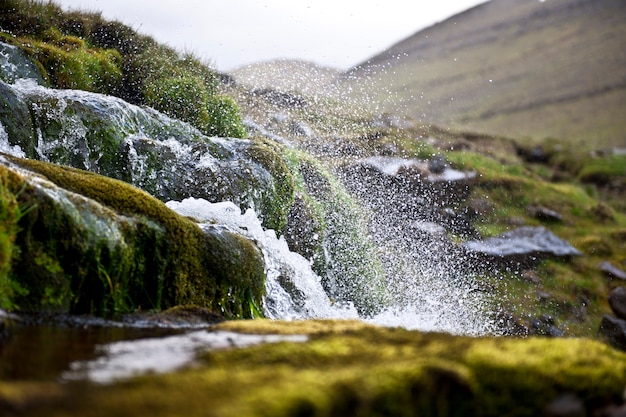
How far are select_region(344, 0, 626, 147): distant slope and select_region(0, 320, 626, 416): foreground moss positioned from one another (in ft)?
184

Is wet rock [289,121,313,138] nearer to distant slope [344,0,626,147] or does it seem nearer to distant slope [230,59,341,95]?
distant slope [230,59,341,95]

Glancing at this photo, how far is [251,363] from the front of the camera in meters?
2.91

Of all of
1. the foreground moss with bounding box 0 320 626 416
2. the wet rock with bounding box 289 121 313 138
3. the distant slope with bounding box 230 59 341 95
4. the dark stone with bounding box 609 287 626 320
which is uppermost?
the distant slope with bounding box 230 59 341 95

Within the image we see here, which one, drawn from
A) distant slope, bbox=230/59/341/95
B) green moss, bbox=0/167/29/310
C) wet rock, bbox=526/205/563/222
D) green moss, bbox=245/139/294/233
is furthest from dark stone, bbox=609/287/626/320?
green moss, bbox=0/167/29/310

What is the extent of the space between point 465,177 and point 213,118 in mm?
19373

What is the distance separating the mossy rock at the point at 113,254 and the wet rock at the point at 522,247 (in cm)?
1985

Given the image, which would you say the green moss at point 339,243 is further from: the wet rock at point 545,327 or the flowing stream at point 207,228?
the wet rock at point 545,327

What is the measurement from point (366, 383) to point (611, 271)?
1157 inches

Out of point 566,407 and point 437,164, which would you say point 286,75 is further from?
point 566,407

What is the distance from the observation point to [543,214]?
3344 centimetres

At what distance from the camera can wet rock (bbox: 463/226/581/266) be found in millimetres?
25906

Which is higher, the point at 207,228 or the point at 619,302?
the point at 207,228

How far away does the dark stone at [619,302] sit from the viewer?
71.7 feet

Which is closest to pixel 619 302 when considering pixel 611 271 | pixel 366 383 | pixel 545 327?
pixel 545 327
